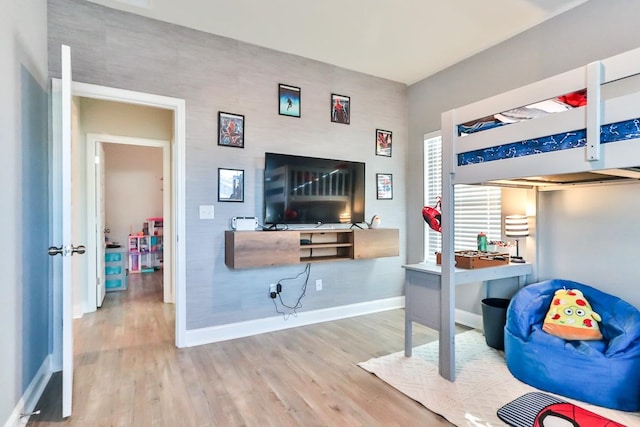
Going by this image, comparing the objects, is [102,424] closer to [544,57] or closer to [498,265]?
[498,265]

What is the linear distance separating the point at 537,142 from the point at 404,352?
183 centimetres

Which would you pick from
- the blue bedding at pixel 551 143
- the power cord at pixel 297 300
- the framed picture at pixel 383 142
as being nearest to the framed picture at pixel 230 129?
the power cord at pixel 297 300

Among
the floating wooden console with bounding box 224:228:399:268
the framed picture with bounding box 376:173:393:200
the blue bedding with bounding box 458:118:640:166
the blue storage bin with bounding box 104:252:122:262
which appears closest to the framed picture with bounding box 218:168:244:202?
the floating wooden console with bounding box 224:228:399:268

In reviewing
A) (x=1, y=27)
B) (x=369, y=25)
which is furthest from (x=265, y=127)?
(x=1, y=27)

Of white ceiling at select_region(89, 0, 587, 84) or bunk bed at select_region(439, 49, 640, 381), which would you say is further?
white ceiling at select_region(89, 0, 587, 84)

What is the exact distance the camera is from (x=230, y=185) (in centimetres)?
316

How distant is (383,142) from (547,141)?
2410 mm

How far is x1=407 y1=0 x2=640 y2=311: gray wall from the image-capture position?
96.1 inches

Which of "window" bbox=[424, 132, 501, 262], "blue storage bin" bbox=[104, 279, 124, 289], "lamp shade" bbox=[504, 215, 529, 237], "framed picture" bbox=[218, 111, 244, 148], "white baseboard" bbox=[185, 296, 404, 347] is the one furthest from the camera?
"blue storage bin" bbox=[104, 279, 124, 289]

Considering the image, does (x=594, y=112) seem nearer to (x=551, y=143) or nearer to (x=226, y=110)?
(x=551, y=143)

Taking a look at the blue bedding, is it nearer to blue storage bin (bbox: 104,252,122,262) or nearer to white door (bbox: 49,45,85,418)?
white door (bbox: 49,45,85,418)

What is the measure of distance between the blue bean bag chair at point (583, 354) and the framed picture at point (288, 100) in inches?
103

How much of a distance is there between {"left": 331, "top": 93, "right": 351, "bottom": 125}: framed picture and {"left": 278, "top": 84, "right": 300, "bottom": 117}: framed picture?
17.1 inches

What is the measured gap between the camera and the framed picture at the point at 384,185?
4.07 m
